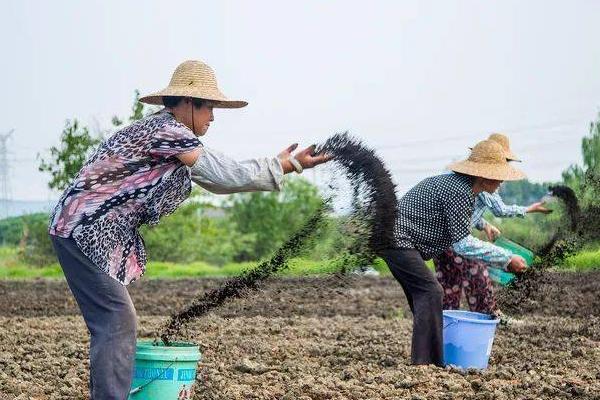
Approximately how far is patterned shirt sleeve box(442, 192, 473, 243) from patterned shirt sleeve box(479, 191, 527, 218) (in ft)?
3.99

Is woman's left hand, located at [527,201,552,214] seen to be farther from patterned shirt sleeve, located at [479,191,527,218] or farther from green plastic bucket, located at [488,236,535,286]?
green plastic bucket, located at [488,236,535,286]

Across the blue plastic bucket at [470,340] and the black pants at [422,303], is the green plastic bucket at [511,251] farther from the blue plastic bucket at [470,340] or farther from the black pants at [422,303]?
the black pants at [422,303]

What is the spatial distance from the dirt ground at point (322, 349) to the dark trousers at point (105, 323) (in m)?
1.15

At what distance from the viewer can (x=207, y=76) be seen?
16.0 feet

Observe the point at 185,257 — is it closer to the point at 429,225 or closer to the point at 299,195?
the point at 299,195

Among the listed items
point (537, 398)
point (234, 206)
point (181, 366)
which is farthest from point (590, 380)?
point (234, 206)

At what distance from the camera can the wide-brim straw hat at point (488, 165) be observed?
6.65m

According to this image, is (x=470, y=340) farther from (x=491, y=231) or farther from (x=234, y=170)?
(x=234, y=170)

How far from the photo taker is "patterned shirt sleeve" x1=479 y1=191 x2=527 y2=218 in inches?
308

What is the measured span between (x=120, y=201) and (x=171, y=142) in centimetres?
35

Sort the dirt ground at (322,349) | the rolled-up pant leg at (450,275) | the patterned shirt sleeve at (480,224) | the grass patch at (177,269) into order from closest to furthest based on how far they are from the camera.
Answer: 1. the dirt ground at (322,349)
2. the grass patch at (177,269)
3. the rolled-up pant leg at (450,275)
4. the patterned shirt sleeve at (480,224)

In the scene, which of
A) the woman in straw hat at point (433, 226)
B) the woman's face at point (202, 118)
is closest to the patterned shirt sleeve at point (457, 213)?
the woman in straw hat at point (433, 226)

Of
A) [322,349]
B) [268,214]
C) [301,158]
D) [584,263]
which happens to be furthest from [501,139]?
[268,214]

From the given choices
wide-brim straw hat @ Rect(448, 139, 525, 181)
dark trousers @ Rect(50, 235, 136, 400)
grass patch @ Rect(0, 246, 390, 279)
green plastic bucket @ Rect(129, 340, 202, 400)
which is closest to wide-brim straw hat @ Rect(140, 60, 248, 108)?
dark trousers @ Rect(50, 235, 136, 400)
